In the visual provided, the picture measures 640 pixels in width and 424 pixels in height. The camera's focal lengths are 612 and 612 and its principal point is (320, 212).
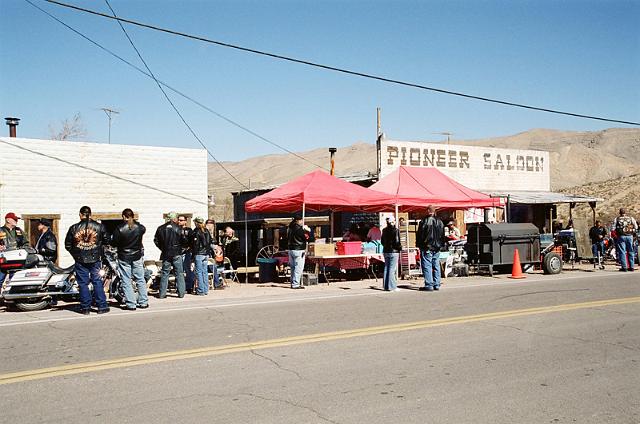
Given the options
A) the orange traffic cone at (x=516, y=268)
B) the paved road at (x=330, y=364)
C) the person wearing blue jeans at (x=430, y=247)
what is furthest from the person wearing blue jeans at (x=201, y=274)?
the orange traffic cone at (x=516, y=268)

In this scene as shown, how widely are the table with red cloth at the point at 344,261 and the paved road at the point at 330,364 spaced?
17.7 ft

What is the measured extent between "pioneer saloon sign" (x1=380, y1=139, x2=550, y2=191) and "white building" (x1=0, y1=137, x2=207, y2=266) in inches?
340

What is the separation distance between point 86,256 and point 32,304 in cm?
172

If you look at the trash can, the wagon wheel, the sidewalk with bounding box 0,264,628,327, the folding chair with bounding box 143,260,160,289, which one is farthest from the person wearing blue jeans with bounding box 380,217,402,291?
the wagon wheel

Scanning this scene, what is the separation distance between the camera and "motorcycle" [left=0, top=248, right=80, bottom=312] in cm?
1167

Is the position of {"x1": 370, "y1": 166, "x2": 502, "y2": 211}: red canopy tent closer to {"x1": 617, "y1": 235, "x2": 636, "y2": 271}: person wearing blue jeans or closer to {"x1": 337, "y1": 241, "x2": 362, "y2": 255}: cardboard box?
{"x1": 337, "y1": 241, "x2": 362, "y2": 255}: cardboard box

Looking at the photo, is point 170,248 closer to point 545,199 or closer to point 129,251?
point 129,251

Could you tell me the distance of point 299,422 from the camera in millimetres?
5031

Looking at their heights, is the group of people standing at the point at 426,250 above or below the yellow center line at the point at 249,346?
above

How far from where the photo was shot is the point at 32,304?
11852 millimetres

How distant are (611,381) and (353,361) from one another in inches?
108

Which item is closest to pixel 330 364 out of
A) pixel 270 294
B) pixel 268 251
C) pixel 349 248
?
pixel 270 294

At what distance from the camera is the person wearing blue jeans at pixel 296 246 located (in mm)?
15484

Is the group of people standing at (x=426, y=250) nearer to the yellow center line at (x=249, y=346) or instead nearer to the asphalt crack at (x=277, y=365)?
the yellow center line at (x=249, y=346)
